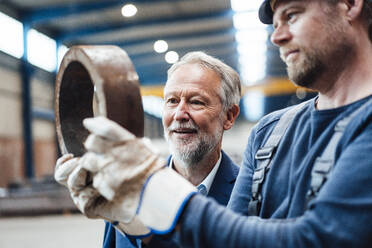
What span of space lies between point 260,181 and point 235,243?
1.27 feet

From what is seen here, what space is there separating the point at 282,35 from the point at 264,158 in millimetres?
437

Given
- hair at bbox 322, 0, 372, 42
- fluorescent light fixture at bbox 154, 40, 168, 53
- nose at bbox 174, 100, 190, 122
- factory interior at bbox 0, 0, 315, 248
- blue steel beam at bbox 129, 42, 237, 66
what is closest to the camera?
hair at bbox 322, 0, 372, 42

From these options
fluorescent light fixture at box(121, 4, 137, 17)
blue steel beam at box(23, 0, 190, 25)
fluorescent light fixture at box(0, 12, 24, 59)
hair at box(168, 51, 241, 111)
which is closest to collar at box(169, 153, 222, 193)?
hair at box(168, 51, 241, 111)

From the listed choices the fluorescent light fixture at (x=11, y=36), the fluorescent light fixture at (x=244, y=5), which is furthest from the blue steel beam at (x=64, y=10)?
the fluorescent light fixture at (x=244, y=5)

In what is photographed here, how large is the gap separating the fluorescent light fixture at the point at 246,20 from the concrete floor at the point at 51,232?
8.36 m

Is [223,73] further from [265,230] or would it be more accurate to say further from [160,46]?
[160,46]

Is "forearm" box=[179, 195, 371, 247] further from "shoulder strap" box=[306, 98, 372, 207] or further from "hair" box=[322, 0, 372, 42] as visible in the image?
"hair" box=[322, 0, 372, 42]

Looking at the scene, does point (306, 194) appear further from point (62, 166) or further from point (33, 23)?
point (33, 23)

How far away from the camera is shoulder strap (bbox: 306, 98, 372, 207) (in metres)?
1.07

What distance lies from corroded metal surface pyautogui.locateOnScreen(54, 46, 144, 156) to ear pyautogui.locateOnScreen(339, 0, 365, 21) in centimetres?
74

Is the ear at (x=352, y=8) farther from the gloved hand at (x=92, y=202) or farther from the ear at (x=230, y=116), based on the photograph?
the ear at (x=230, y=116)

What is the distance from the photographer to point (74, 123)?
1554mm

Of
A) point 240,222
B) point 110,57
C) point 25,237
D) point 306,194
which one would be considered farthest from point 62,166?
point 25,237

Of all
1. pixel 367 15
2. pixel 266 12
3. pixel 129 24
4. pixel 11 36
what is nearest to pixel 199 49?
pixel 129 24
